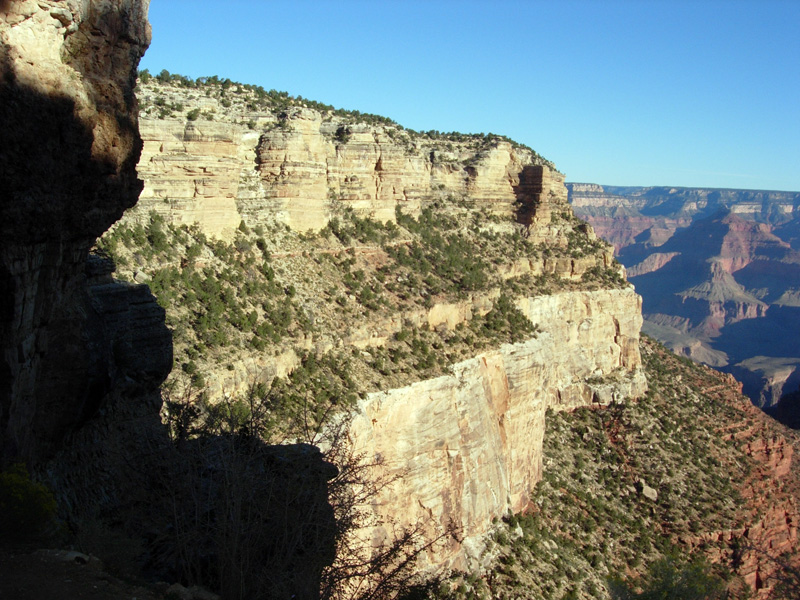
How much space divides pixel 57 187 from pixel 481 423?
83.1 feet

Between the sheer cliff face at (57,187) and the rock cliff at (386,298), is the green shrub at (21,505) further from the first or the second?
the rock cliff at (386,298)

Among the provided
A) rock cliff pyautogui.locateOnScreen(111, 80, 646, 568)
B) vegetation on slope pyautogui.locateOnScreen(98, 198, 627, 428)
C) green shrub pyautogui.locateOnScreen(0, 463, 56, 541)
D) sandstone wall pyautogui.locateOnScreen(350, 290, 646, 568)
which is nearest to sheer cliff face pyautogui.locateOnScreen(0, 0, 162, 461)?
green shrub pyautogui.locateOnScreen(0, 463, 56, 541)

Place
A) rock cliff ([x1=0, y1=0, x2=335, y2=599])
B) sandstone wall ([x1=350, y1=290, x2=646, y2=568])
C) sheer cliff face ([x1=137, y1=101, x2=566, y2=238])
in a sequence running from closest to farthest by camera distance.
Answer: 1. rock cliff ([x1=0, y1=0, x2=335, y2=599])
2. sandstone wall ([x1=350, y1=290, x2=646, y2=568])
3. sheer cliff face ([x1=137, y1=101, x2=566, y2=238])

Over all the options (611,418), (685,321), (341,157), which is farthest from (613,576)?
(685,321)

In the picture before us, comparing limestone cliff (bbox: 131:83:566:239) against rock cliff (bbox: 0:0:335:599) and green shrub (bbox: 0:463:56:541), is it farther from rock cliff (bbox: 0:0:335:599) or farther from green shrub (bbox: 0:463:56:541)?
green shrub (bbox: 0:463:56:541)

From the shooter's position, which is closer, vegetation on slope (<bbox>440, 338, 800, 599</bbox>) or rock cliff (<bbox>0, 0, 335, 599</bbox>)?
rock cliff (<bbox>0, 0, 335, 599</bbox>)

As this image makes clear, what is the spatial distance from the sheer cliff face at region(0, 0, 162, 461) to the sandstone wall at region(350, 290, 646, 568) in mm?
9760

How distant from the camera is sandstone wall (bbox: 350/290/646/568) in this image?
2686 cm

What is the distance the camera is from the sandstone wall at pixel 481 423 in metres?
26.9

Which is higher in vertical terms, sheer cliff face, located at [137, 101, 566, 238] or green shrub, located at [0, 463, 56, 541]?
sheer cliff face, located at [137, 101, 566, 238]

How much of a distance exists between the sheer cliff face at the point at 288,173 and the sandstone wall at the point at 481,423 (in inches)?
441

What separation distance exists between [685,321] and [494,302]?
174625mm

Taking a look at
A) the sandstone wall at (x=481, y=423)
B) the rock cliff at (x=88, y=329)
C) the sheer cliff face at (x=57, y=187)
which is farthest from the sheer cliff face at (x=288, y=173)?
the sheer cliff face at (x=57, y=187)

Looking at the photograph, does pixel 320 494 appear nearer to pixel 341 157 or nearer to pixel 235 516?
pixel 235 516
